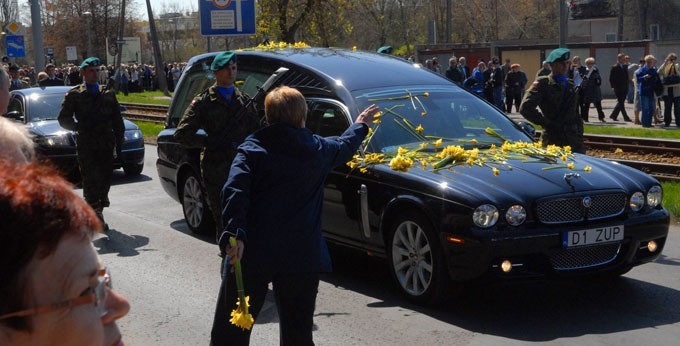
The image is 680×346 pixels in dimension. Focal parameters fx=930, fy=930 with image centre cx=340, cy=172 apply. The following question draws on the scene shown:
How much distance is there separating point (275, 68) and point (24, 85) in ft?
43.7

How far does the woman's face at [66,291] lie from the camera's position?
1761 millimetres

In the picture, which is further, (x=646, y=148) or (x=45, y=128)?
(x=646, y=148)

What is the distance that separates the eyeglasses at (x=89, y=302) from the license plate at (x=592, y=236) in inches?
190

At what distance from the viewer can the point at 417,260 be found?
6715 mm

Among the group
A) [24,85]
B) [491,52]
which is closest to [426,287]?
[24,85]

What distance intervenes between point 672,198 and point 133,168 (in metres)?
8.27

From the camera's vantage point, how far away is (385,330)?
6.29m

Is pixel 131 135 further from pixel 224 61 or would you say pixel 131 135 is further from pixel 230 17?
pixel 224 61

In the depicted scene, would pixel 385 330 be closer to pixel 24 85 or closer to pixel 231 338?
pixel 231 338

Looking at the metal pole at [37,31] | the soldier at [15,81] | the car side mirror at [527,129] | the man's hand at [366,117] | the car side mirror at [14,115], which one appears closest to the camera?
the man's hand at [366,117]

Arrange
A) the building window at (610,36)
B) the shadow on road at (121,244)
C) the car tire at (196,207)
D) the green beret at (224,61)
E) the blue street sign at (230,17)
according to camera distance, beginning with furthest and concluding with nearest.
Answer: the building window at (610,36), the blue street sign at (230,17), the car tire at (196,207), the shadow on road at (121,244), the green beret at (224,61)

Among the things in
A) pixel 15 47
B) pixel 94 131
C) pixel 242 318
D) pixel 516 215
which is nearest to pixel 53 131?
pixel 94 131

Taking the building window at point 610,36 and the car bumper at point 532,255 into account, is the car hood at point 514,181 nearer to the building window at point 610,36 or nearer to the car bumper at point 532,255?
the car bumper at point 532,255

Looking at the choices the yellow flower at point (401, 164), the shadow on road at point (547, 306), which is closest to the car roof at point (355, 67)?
the yellow flower at point (401, 164)
